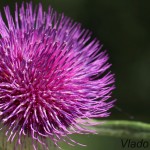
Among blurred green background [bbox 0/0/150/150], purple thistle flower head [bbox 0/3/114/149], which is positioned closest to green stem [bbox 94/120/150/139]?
purple thistle flower head [bbox 0/3/114/149]

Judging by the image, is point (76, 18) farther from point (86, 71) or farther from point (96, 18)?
point (86, 71)

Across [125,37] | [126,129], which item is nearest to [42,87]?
[126,129]

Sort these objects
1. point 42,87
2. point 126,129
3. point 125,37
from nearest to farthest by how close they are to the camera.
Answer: point 42,87 < point 126,129 < point 125,37

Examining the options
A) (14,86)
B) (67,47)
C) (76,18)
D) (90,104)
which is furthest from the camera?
(76,18)

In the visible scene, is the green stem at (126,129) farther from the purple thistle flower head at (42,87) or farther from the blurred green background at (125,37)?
the blurred green background at (125,37)

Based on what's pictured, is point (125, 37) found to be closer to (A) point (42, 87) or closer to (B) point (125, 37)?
(B) point (125, 37)

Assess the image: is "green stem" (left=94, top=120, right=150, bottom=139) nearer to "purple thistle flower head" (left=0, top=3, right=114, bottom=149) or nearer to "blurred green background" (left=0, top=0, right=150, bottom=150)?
"purple thistle flower head" (left=0, top=3, right=114, bottom=149)

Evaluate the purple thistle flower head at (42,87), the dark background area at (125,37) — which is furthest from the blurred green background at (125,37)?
the purple thistle flower head at (42,87)

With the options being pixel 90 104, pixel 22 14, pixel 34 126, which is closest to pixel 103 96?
pixel 90 104
